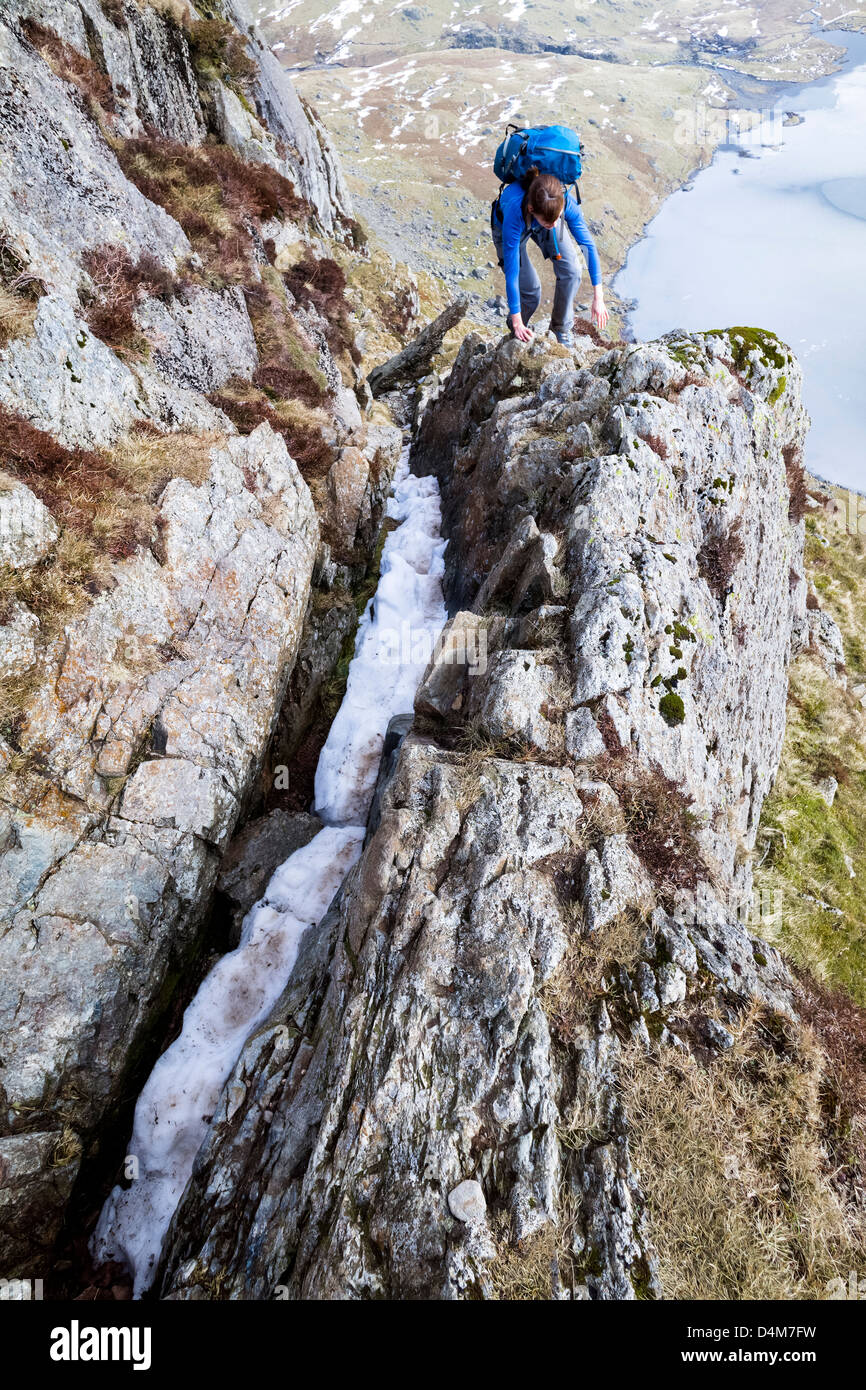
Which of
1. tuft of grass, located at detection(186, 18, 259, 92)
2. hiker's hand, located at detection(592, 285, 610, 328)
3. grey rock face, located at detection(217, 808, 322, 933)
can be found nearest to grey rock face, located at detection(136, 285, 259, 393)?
hiker's hand, located at detection(592, 285, 610, 328)

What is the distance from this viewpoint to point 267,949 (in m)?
9.59

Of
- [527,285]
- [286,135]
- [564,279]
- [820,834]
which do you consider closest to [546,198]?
[564,279]

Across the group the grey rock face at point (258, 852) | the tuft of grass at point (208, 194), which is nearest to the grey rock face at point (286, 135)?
the tuft of grass at point (208, 194)

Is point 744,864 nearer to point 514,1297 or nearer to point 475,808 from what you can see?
point 475,808

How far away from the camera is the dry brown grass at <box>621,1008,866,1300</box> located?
4461 millimetres

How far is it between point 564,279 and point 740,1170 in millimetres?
17481

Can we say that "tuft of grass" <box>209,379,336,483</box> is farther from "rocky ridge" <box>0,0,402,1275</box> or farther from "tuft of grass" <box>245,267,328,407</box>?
"tuft of grass" <box>245,267,328,407</box>

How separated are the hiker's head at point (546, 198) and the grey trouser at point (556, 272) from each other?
0.68 m

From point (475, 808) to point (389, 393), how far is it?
30733 mm

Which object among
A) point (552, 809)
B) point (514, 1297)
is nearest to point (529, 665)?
point (552, 809)

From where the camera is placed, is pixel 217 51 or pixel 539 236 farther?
pixel 217 51

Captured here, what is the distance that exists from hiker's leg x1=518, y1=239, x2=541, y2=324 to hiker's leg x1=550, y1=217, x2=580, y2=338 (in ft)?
1.79

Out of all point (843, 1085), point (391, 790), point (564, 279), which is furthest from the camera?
point (564, 279)

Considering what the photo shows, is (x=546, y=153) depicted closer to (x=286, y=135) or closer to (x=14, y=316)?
(x=14, y=316)
